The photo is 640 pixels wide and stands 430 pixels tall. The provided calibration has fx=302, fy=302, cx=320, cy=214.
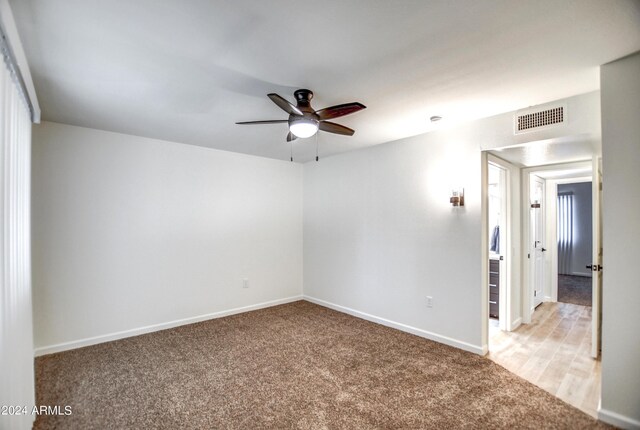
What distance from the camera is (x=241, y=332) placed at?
3.94m

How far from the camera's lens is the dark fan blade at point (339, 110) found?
7.42ft

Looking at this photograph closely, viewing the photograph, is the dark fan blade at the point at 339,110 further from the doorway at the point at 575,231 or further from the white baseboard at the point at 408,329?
the doorway at the point at 575,231

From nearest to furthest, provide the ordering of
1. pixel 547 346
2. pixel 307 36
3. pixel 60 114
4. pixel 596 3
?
1. pixel 596 3
2. pixel 307 36
3. pixel 60 114
4. pixel 547 346

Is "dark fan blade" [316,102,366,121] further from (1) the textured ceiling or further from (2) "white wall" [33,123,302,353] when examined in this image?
(2) "white wall" [33,123,302,353]

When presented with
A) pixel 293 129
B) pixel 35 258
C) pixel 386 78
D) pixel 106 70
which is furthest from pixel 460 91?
pixel 35 258

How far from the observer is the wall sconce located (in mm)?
3398

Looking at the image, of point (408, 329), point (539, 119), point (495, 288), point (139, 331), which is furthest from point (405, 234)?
point (139, 331)

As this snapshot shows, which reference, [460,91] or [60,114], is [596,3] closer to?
[460,91]

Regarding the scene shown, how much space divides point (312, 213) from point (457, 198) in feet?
8.71

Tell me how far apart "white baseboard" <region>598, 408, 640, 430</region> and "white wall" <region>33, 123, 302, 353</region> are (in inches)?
164

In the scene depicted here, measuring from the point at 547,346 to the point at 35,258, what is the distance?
227 inches

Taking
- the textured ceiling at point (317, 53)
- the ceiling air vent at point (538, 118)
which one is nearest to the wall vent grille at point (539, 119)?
the ceiling air vent at point (538, 118)

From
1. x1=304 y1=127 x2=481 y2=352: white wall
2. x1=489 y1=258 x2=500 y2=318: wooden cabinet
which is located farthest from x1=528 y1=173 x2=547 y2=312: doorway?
x1=304 y1=127 x2=481 y2=352: white wall

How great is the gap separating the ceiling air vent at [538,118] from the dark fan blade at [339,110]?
5.72 ft
